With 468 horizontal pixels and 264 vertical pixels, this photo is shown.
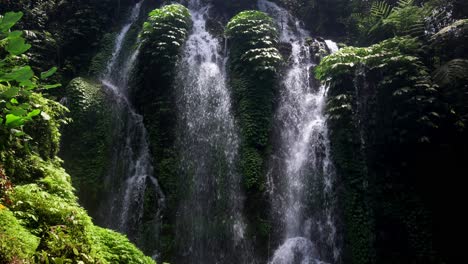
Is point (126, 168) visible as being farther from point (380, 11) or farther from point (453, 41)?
point (380, 11)

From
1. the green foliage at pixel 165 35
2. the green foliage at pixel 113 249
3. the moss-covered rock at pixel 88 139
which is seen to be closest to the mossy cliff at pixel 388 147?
the green foliage at pixel 165 35

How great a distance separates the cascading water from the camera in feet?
35.1

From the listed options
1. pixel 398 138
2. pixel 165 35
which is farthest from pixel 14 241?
pixel 165 35

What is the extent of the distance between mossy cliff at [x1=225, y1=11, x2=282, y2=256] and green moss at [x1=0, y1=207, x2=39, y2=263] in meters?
8.01

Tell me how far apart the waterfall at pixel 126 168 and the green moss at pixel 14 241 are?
7.75 m

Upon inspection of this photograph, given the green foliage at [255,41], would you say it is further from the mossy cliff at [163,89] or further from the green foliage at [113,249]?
the green foliage at [113,249]

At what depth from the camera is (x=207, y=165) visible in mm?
11969

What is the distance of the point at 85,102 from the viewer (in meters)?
12.5

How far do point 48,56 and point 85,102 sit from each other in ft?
11.9

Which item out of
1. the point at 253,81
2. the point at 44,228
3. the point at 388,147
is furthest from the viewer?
the point at 253,81

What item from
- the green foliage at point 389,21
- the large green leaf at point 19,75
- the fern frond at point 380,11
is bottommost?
the large green leaf at point 19,75

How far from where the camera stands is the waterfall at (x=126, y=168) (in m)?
11.1

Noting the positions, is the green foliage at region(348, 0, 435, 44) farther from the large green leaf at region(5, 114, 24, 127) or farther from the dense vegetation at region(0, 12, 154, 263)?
the large green leaf at region(5, 114, 24, 127)

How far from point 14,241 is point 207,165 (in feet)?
29.4
